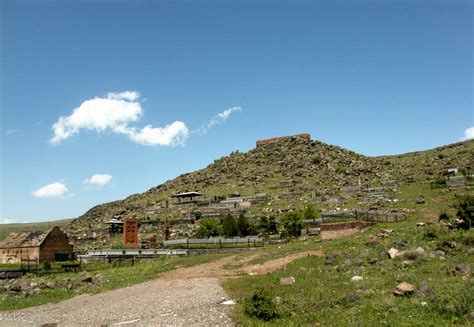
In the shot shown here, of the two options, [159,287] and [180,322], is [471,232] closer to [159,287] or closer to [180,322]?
[180,322]

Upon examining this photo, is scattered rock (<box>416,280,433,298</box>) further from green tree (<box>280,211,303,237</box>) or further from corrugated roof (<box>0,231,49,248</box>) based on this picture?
corrugated roof (<box>0,231,49,248</box>)

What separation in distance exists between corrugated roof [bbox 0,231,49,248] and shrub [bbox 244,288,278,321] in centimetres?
3331

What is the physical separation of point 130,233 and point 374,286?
32.9 meters

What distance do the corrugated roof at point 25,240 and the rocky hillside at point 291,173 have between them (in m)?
23.2

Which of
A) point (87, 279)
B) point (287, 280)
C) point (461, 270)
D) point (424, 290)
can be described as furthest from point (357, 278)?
point (87, 279)

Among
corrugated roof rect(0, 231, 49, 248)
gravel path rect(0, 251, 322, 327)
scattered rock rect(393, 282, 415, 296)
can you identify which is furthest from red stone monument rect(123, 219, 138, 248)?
scattered rock rect(393, 282, 415, 296)

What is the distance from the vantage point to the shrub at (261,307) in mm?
13109

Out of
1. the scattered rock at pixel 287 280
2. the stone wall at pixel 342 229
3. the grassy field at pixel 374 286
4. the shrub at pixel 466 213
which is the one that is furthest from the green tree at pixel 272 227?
the scattered rock at pixel 287 280

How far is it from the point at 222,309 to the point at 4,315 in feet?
39.4

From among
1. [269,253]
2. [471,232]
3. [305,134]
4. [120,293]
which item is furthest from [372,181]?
[120,293]

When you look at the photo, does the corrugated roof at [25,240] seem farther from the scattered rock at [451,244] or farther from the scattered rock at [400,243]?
the scattered rock at [451,244]

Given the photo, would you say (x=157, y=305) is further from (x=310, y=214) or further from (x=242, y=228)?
(x=310, y=214)

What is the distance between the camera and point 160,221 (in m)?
58.7

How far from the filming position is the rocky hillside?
6800 cm
